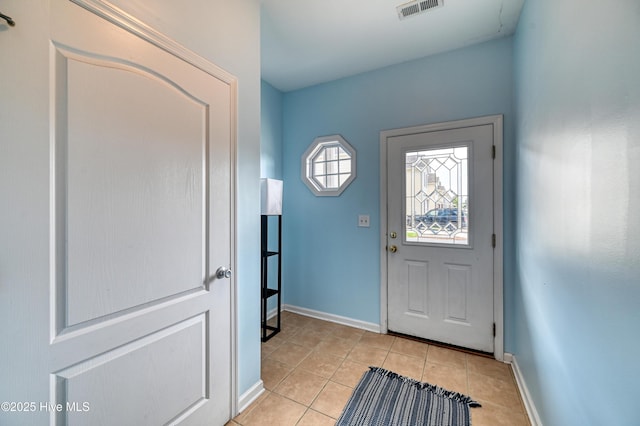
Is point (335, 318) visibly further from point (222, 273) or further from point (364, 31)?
point (364, 31)

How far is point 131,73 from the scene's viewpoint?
1.05 m

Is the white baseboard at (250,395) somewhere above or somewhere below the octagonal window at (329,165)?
→ below

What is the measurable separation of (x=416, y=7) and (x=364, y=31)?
1.31 feet

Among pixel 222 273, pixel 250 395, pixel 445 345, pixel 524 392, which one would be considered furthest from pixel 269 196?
pixel 524 392

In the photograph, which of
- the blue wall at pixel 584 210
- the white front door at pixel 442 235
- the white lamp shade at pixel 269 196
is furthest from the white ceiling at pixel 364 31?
the white lamp shade at pixel 269 196

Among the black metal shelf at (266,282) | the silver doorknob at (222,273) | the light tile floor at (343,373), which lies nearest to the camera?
the silver doorknob at (222,273)

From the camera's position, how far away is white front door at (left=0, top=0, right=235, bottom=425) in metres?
0.78

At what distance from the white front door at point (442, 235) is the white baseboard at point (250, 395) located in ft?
4.41

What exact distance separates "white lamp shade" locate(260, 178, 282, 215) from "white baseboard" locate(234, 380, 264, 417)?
126cm

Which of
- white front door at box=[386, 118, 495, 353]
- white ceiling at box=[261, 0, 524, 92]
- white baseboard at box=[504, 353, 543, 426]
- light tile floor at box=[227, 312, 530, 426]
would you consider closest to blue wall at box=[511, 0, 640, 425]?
white baseboard at box=[504, 353, 543, 426]

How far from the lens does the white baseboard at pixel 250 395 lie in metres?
1.57

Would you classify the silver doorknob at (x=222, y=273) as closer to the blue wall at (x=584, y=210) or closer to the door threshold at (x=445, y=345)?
the blue wall at (x=584, y=210)

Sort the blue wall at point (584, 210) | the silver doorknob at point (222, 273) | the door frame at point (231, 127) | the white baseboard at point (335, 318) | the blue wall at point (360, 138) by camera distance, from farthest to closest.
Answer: the white baseboard at point (335, 318)
the blue wall at point (360, 138)
the silver doorknob at point (222, 273)
the door frame at point (231, 127)
the blue wall at point (584, 210)

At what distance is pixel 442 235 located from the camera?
A: 2.29 meters
